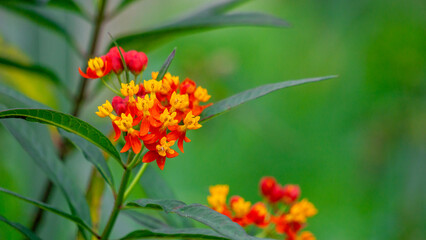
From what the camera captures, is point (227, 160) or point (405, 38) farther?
point (227, 160)

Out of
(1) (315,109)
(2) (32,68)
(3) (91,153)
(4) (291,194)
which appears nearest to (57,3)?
(2) (32,68)

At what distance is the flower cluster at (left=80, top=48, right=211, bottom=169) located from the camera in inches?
16.3

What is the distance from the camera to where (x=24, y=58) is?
91cm

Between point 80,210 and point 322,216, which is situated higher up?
point 322,216

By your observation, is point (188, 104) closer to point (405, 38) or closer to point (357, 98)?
point (405, 38)

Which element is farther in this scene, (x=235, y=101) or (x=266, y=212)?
(x=266, y=212)

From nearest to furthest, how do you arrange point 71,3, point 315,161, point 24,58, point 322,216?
point 71,3 < point 24,58 < point 322,216 < point 315,161

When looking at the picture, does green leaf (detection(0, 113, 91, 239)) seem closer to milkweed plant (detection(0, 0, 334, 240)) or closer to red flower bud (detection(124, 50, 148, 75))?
milkweed plant (detection(0, 0, 334, 240))

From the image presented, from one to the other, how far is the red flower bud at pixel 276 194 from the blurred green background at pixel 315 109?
655 millimetres

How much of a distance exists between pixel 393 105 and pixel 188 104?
1445 mm

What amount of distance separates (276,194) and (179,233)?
254mm

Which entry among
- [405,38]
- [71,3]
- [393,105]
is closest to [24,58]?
[71,3]

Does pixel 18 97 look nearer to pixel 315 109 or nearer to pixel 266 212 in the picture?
pixel 266 212

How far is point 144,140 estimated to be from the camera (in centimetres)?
42
